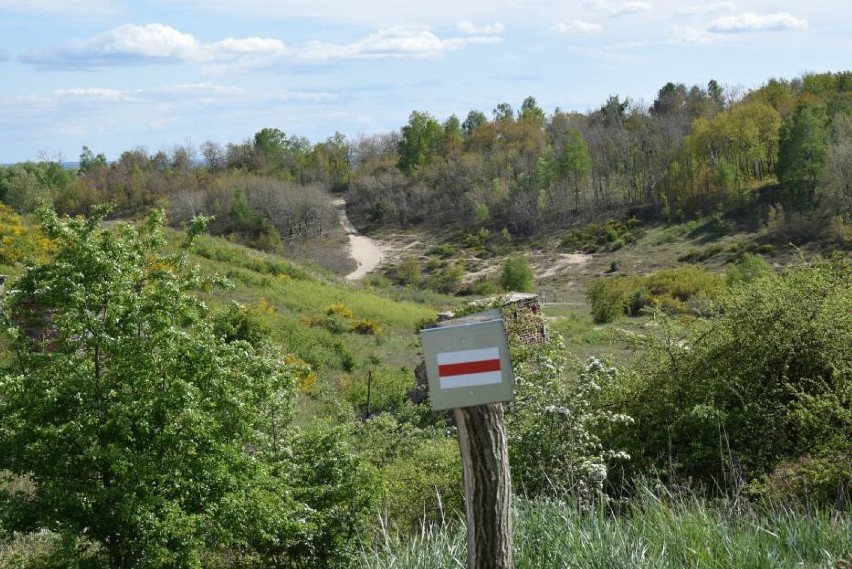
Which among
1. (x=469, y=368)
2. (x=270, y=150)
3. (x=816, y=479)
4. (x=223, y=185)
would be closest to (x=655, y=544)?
(x=469, y=368)

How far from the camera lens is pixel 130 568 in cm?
929

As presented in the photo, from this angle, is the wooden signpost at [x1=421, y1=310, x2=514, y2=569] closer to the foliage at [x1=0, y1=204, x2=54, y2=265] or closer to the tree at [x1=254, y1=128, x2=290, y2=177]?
the foliage at [x1=0, y1=204, x2=54, y2=265]

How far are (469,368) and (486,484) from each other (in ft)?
2.76

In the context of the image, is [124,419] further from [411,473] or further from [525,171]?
[525,171]

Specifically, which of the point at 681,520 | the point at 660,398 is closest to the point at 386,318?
the point at 660,398

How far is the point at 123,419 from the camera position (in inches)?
354

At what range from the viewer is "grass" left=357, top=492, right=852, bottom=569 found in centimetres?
525

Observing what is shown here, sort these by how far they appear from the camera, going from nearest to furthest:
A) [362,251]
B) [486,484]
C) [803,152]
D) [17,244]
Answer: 1. [486,484]
2. [17,244]
3. [803,152]
4. [362,251]

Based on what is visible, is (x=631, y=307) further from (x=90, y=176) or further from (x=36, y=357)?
(x=90, y=176)

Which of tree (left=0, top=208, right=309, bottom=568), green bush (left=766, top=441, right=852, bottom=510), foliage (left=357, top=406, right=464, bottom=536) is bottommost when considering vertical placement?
foliage (left=357, top=406, right=464, bottom=536)

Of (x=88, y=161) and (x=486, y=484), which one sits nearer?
(x=486, y=484)

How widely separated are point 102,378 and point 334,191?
310 feet

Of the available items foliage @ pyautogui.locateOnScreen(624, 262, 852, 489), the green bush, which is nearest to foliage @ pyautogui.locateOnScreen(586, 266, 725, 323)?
foliage @ pyautogui.locateOnScreen(624, 262, 852, 489)

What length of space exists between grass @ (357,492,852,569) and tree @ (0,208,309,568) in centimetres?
376
